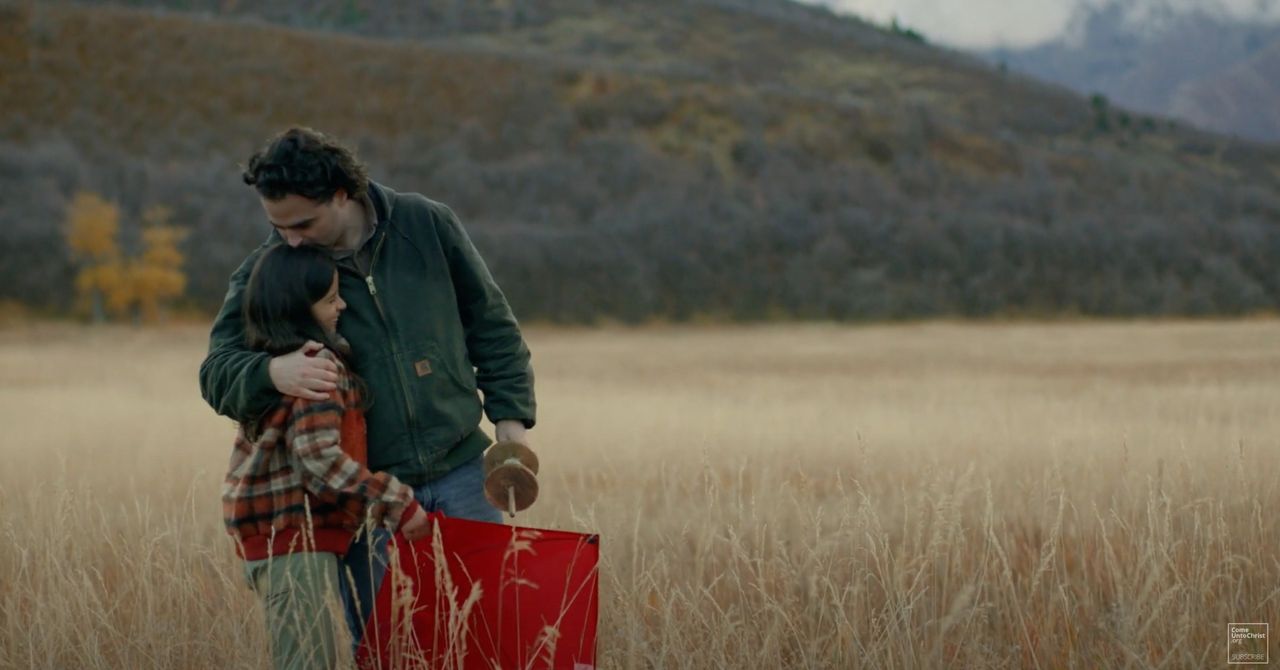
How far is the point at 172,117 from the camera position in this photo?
57.7m

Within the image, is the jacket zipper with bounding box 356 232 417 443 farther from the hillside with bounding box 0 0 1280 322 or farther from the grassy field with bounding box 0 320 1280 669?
the hillside with bounding box 0 0 1280 322

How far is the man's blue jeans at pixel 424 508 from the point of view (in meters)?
3.58

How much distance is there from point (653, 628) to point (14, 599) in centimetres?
267

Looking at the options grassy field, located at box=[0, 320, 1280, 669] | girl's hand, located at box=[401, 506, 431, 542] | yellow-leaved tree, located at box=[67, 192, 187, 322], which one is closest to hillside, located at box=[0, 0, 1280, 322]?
yellow-leaved tree, located at box=[67, 192, 187, 322]

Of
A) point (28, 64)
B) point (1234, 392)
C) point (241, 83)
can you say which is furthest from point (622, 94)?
point (1234, 392)

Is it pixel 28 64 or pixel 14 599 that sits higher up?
pixel 28 64

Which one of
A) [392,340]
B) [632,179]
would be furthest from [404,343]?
[632,179]

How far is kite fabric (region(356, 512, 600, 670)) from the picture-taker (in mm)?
3240

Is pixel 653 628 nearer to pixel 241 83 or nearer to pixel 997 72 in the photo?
pixel 241 83

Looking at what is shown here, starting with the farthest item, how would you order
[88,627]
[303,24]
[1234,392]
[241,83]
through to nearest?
[303,24]
[241,83]
[1234,392]
[88,627]

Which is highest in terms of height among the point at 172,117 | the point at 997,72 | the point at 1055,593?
the point at 997,72

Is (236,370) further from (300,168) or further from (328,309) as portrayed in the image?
(300,168)

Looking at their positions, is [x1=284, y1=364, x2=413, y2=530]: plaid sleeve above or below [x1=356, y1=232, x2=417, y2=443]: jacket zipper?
Result: below

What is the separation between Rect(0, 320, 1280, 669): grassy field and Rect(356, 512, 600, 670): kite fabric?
23.2 inches
